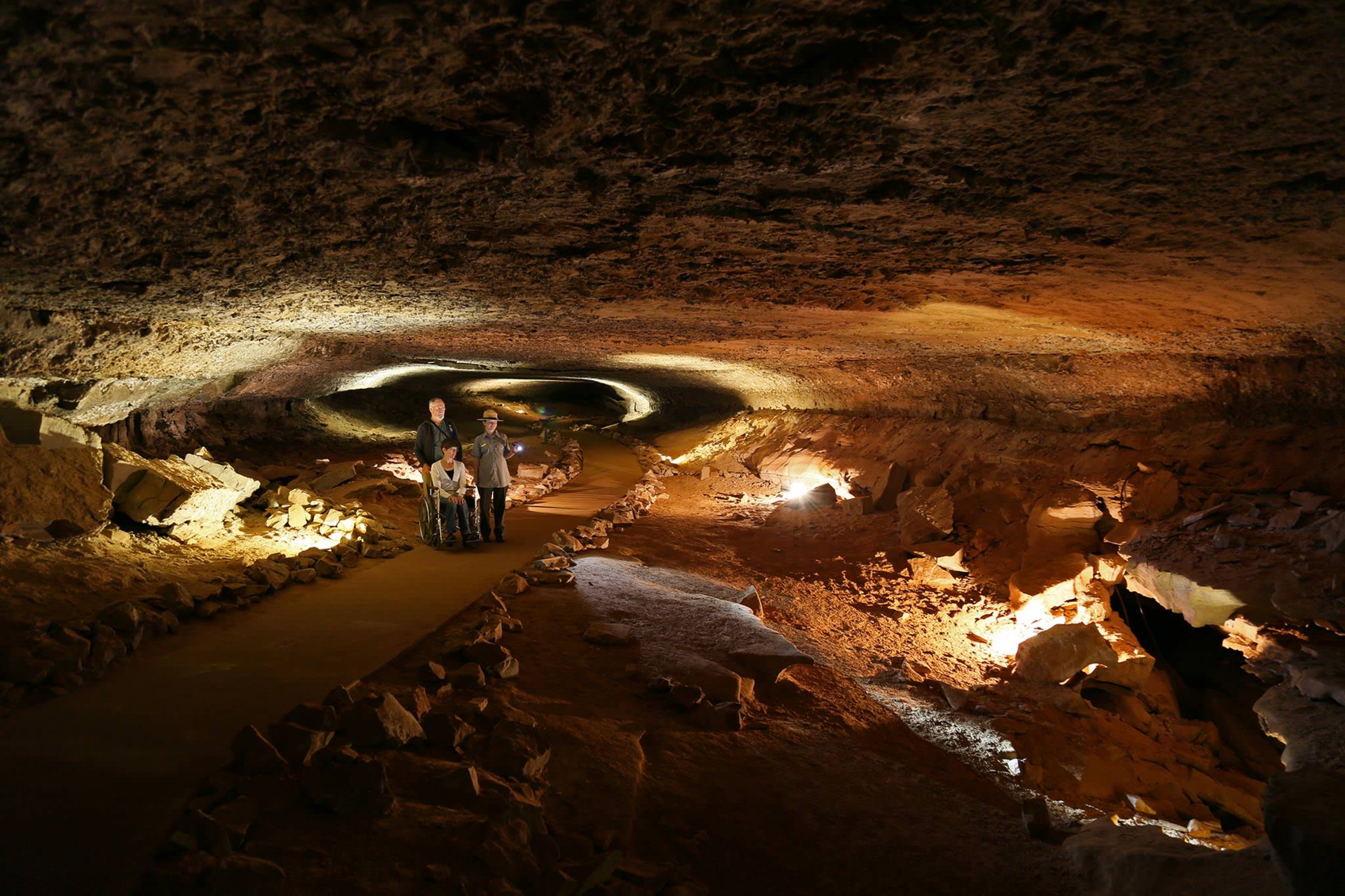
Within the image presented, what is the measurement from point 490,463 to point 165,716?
446cm

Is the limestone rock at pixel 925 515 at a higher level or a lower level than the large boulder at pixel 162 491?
lower

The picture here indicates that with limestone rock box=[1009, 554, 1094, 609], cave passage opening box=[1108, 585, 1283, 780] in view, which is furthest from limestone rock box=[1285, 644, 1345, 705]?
limestone rock box=[1009, 554, 1094, 609]

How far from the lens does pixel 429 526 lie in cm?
751

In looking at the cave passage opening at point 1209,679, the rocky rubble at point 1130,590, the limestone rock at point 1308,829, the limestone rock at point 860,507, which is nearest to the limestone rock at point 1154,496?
the rocky rubble at point 1130,590

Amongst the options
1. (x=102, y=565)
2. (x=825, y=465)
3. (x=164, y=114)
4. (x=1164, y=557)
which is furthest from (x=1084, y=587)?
(x=102, y=565)

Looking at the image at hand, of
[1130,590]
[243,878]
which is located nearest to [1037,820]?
[243,878]

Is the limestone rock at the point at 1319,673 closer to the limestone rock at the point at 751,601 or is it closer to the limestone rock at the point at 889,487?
the limestone rock at the point at 751,601

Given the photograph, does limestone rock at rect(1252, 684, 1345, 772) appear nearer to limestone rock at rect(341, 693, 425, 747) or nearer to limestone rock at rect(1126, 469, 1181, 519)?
limestone rock at rect(1126, 469, 1181, 519)

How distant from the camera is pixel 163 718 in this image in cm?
317

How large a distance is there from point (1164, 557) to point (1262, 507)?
0.91 metres

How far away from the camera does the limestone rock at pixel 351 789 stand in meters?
2.54

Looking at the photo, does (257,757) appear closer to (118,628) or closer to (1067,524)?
(118,628)

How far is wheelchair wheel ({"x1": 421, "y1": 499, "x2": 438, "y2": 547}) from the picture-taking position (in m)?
7.42

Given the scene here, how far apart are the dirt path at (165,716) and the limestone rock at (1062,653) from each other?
5.07m
